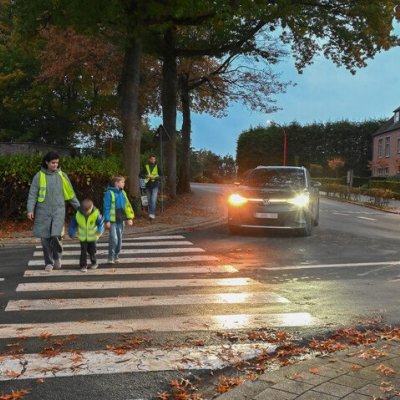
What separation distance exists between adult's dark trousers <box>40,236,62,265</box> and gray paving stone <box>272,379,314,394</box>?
5362 mm

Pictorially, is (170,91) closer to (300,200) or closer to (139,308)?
(300,200)

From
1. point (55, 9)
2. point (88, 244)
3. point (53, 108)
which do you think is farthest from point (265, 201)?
point (53, 108)

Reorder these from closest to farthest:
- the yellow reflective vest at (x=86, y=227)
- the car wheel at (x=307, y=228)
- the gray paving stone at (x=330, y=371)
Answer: the gray paving stone at (x=330, y=371) → the yellow reflective vest at (x=86, y=227) → the car wheel at (x=307, y=228)

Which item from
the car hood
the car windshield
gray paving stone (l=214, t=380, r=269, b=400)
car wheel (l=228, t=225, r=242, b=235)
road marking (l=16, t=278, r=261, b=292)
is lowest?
road marking (l=16, t=278, r=261, b=292)

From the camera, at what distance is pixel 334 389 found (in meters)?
3.71

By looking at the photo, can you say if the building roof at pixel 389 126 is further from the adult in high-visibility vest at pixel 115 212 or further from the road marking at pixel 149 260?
the adult in high-visibility vest at pixel 115 212

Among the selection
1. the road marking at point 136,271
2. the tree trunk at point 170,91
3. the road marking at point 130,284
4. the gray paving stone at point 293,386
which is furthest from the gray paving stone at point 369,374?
the tree trunk at point 170,91

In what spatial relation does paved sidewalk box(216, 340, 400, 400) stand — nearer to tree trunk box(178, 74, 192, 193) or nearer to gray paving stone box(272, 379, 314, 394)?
gray paving stone box(272, 379, 314, 394)

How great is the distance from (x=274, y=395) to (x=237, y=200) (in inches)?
393

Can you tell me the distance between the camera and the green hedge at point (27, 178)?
1391 centimetres

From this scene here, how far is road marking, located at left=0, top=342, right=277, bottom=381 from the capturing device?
4.30 metres

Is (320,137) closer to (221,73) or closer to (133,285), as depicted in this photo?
(221,73)

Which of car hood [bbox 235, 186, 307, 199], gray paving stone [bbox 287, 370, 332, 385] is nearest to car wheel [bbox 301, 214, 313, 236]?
car hood [bbox 235, 186, 307, 199]

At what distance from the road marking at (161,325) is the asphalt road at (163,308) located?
10mm
